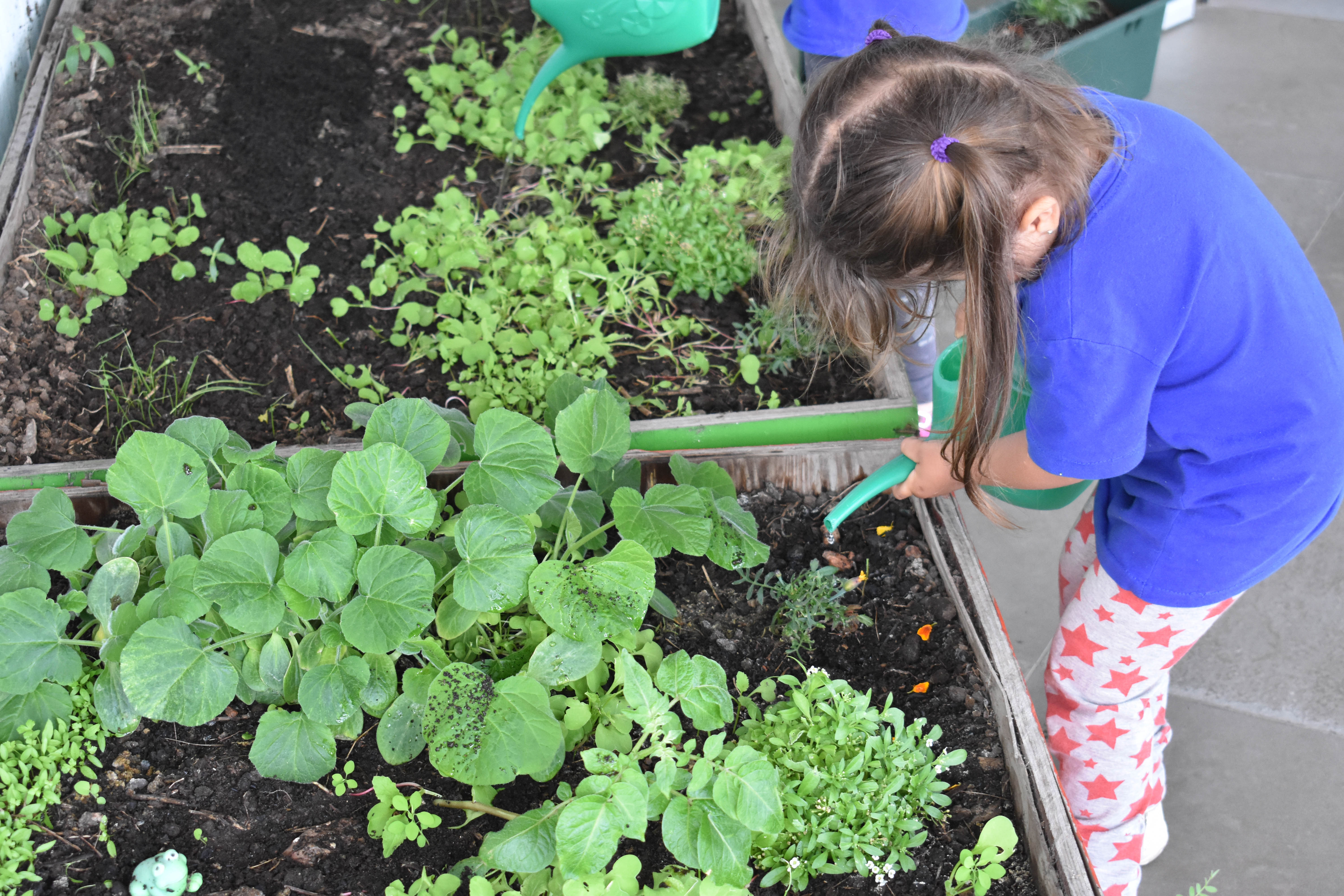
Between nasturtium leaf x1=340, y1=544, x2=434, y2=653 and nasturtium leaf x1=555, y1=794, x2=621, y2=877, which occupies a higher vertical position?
nasturtium leaf x1=340, y1=544, x2=434, y2=653

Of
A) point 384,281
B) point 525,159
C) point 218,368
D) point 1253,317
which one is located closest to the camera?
point 1253,317

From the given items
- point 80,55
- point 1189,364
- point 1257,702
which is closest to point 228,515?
point 1189,364

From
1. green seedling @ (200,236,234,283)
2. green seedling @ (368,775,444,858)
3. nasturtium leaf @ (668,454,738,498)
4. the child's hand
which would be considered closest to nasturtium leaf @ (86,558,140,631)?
green seedling @ (368,775,444,858)

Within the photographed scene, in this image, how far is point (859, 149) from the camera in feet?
3.20

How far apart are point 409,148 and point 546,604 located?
4.48 ft

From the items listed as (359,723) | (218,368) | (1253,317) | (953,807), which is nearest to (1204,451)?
(1253,317)

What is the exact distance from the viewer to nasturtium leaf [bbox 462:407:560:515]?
1.20 metres

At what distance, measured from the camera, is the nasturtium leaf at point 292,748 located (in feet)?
3.62

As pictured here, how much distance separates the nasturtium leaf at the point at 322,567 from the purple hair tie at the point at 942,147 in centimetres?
79

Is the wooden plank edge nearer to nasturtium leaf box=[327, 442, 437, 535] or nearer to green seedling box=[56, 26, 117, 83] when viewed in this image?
nasturtium leaf box=[327, 442, 437, 535]

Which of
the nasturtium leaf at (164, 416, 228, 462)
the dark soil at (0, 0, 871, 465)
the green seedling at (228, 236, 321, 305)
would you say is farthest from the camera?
the green seedling at (228, 236, 321, 305)

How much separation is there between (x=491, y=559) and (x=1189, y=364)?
33.3 inches

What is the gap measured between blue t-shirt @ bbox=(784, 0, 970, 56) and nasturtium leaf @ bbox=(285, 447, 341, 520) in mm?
1167

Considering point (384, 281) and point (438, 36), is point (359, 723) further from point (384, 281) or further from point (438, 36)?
point (438, 36)
